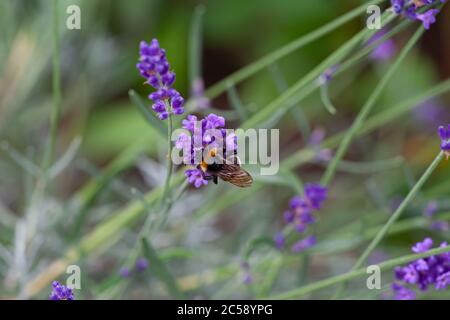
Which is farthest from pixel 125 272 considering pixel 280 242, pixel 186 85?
pixel 186 85

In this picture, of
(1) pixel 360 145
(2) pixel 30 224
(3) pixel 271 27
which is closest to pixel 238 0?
(3) pixel 271 27

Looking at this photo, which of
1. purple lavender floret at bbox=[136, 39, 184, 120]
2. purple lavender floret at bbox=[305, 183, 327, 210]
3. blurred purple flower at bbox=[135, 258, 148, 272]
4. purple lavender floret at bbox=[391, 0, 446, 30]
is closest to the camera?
purple lavender floret at bbox=[136, 39, 184, 120]

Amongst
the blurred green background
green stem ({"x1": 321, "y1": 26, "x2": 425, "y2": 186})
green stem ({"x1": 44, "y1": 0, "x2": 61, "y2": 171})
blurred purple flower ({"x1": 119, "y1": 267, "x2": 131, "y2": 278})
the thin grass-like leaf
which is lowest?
the thin grass-like leaf

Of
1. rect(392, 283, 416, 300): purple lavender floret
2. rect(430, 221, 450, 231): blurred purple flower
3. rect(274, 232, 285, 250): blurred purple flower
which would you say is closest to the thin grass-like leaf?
rect(274, 232, 285, 250): blurred purple flower

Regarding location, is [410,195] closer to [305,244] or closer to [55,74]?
[305,244]

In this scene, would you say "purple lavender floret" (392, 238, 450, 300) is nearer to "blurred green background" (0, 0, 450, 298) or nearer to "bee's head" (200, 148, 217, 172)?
"bee's head" (200, 148, 217, 172)

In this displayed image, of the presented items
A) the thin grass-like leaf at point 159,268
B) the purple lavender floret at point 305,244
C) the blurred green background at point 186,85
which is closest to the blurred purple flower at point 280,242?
the purple lavender floret at point 305,244
